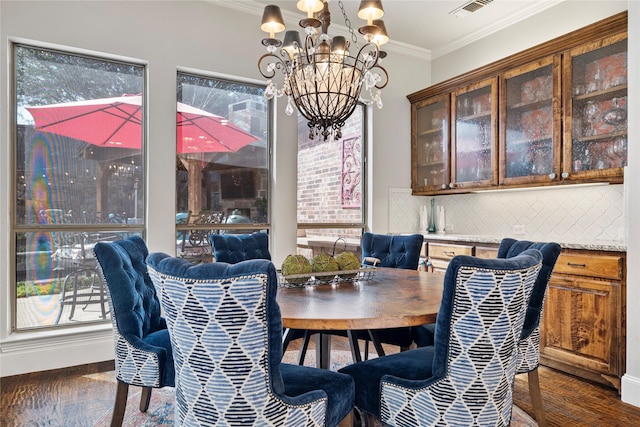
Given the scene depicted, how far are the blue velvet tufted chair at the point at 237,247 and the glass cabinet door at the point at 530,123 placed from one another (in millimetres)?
2145

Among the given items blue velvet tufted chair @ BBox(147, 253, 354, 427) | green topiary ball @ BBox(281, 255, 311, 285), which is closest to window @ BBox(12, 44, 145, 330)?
green topiary ball @ BBox(281, 255, 311, 285)

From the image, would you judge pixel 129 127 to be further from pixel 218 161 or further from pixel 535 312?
pixel 535 312

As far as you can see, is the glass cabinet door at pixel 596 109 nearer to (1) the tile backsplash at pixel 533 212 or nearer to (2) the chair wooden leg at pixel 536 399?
(1) the tile backsplash at pixel 533 212

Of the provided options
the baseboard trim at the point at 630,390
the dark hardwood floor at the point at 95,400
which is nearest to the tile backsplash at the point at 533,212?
the baseboard trim at the point at 630,390

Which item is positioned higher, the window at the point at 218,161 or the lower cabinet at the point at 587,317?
the window at the point at 218,161

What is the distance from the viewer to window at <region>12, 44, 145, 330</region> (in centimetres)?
294

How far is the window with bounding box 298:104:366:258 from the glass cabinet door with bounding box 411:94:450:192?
22.9 inches

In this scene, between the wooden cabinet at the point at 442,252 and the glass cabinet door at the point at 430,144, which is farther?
the glass cabinet door at the point at 430,144

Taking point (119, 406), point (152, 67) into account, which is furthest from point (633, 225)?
point (152, 67)

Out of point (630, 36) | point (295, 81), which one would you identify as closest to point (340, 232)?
point (295, 81)

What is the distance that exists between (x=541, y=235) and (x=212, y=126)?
2959mm

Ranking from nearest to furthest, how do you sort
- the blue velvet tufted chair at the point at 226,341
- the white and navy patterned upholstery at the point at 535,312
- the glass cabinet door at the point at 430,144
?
the blue velvet tufted chair at the point at 226,341 → the white and navy patterned upholstery at the point at 535,312 → the glass cabinet door at the point at 430,144

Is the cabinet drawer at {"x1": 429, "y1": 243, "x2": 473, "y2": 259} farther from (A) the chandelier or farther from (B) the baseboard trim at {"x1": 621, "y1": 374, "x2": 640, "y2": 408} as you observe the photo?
(A) the chandelier

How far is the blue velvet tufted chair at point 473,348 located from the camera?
4.32 ft
